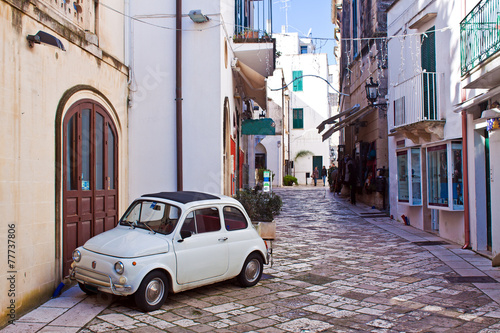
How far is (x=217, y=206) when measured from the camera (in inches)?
263

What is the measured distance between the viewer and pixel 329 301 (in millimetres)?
6074

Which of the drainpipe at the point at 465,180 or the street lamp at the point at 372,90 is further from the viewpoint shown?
the street lamp at the point at 372,90

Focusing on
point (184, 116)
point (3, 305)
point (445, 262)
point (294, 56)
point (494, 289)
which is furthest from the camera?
point (294, 56)

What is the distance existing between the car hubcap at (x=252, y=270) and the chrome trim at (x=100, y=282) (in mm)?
2034

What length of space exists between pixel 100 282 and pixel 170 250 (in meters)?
0.90

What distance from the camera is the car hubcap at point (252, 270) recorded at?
22.4 ft

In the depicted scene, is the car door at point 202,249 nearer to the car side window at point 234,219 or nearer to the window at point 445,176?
the car side window at point 234,219

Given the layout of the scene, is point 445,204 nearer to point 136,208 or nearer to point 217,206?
point 217,206

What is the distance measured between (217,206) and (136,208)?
3.87 ft

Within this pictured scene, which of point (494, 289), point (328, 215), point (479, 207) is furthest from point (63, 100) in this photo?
point (328, 215)

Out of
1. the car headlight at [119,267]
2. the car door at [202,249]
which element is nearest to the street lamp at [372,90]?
the car door at [202,249]

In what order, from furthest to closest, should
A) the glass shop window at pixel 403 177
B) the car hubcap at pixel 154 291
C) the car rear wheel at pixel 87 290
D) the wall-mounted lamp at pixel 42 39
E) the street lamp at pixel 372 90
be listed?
the street lamp at pixel 372 90
the glass shop window at pixel 403 177
the car rear wheel at pixel 87 290
the wall-mounted lamp at pixel 42 39
the car hubcap at pixel 154 291

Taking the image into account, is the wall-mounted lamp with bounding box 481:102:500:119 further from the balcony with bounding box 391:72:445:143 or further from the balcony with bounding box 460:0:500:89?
the balcony with bounding box 391:72:445:143

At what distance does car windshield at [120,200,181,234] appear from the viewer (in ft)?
20.1
